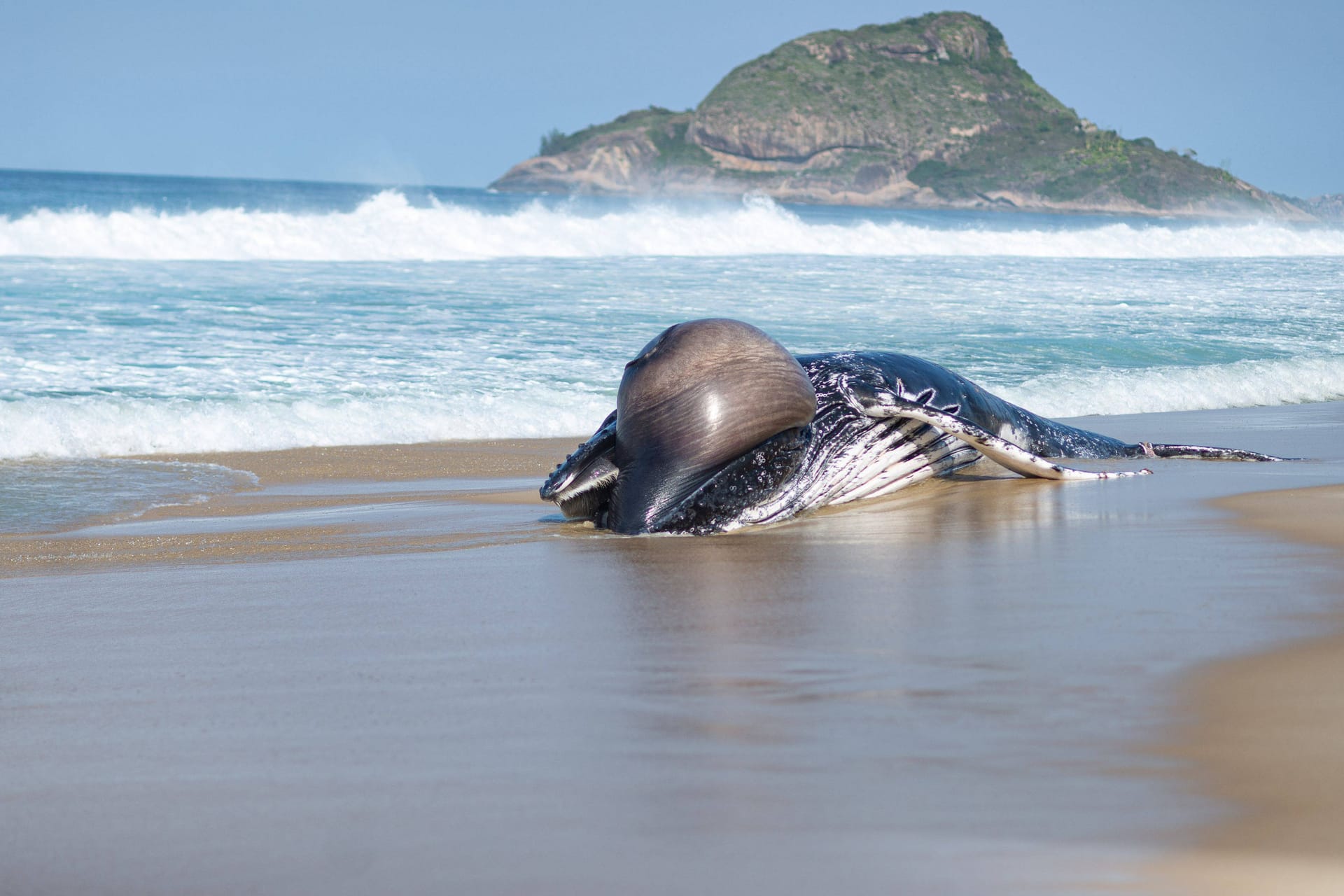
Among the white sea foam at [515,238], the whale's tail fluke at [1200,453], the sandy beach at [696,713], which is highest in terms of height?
the white sea foam at [515,238]

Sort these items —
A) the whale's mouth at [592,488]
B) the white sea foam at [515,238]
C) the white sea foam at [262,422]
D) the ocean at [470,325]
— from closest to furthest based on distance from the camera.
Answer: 1. the whale's mouth at [592,488]
2. the white sea foam at [262,422]
3. the ocean at [470,325]
4. the white sea foam at [515,238]

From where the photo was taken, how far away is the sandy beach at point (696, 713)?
72.2 inches

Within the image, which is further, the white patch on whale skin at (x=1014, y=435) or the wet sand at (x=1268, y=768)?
the white patch on whale skin at (x=1014, y=435)

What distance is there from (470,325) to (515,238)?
13175mm

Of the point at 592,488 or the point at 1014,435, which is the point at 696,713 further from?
the point at 1014,435

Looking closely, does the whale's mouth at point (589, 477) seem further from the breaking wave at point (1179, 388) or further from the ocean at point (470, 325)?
the breaking wave at point (1179, 388)

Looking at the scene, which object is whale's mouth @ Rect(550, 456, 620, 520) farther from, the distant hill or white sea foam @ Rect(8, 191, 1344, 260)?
the distant hill

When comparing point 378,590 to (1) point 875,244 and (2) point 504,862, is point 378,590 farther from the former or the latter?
(1) point 875,244

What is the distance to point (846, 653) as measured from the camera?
2.88 m

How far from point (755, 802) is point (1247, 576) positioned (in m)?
2.15

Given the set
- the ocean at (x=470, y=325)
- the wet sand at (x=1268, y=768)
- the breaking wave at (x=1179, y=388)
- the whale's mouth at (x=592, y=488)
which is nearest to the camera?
the wet sand at (x=1268, y=768)

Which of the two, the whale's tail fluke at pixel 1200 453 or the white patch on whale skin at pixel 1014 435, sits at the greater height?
the white patch on whale skin at pixel 1014 435

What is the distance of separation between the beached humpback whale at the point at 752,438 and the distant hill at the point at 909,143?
117m

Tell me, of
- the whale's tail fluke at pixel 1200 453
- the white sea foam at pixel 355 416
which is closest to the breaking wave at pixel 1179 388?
the white sea foam at pixel 355 416
